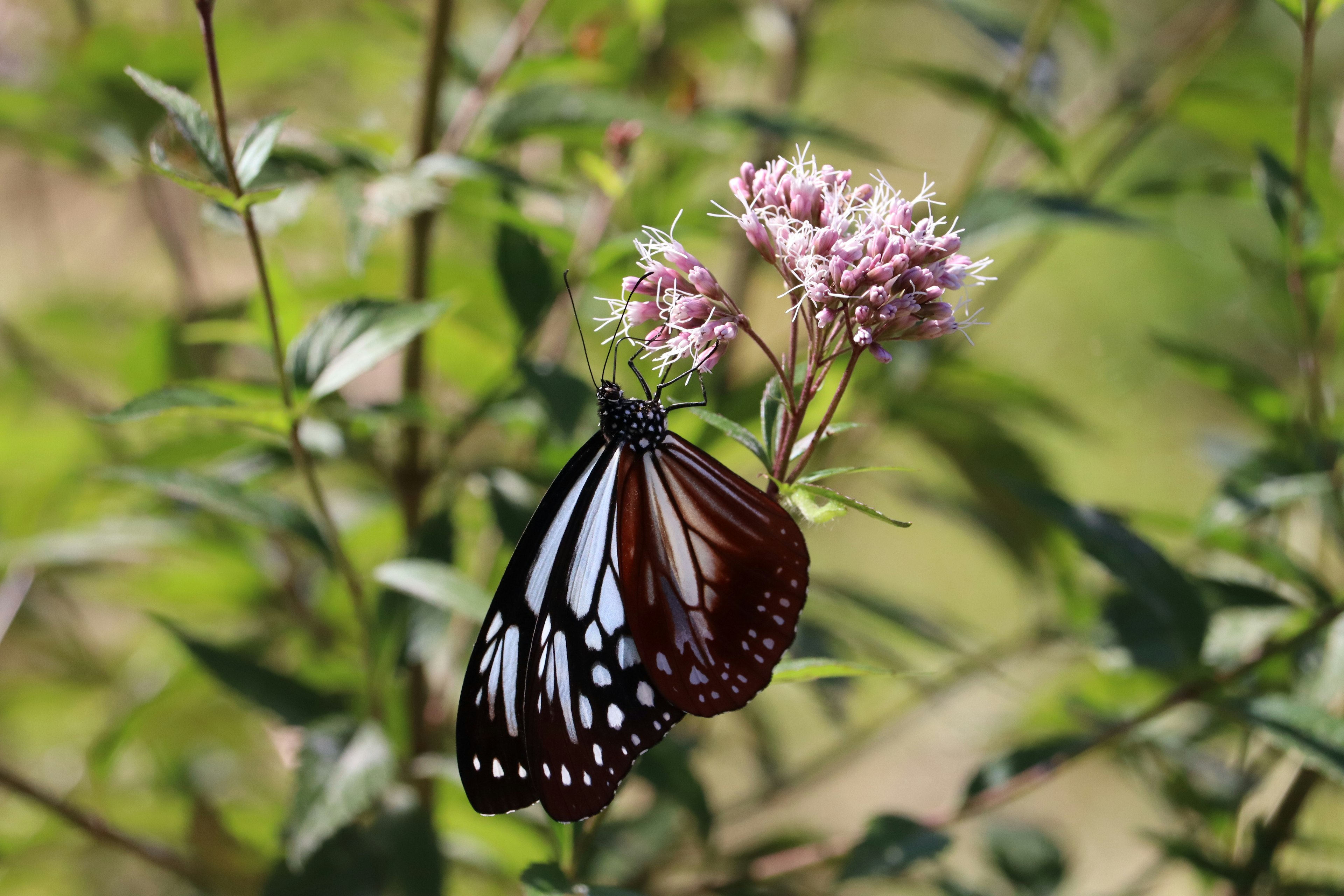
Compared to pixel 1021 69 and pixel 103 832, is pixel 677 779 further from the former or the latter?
pixel 1021 69

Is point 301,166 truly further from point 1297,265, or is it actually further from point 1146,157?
point 1146,157

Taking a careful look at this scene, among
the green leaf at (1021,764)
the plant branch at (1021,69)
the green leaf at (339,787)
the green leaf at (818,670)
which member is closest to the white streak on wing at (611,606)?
the green leaf at (818,670)

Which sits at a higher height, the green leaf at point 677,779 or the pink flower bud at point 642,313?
the pink flower bud at point 642,313

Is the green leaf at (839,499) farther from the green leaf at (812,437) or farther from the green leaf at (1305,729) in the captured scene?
the green leaf at (1305,729)

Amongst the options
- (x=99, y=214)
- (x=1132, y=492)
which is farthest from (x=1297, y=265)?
(x=99, y=214)

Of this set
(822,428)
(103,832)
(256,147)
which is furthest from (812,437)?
(103,832)

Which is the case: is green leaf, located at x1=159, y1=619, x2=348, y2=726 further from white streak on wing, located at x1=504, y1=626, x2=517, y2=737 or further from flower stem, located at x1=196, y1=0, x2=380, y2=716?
white streak on wing, located at x1=504, y1=626, x2=517, y2=737
